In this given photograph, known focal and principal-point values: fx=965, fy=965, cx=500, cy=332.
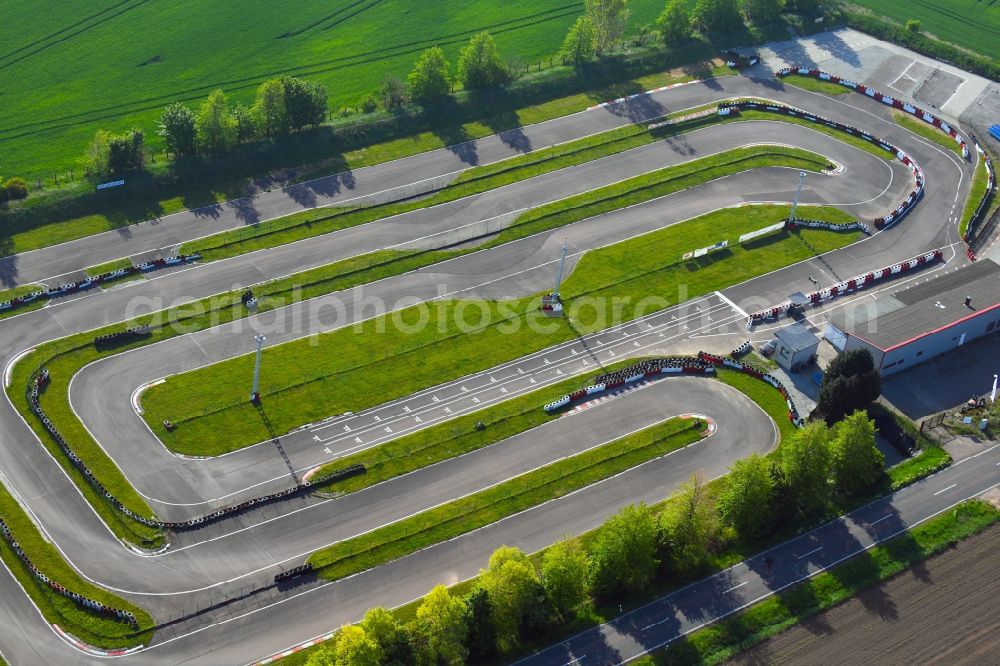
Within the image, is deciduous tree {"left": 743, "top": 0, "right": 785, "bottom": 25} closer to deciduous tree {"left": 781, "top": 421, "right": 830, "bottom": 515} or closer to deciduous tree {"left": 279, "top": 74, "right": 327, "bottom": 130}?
deciduous tree {"left": 279, "top": 74, "right": 327, "bottom": 130}

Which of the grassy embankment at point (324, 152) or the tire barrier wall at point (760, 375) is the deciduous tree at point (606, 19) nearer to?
the grassy embankment at point (324, 152)

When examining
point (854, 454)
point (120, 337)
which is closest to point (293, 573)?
point (120, 337)

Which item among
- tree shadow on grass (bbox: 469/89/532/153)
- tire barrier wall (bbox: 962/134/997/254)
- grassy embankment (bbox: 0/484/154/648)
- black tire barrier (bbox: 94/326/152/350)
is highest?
tree shadow on grass (bbox: 469/89/532/153)

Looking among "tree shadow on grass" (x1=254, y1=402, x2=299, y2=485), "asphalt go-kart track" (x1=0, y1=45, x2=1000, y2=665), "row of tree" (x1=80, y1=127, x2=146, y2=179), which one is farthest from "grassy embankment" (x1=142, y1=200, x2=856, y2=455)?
"row of tree" (x1=80, y1=127, x2=146, y2=179)

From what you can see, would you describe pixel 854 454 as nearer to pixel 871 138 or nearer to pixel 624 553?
pixel 624 553

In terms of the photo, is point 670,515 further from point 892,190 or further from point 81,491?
point 892,190

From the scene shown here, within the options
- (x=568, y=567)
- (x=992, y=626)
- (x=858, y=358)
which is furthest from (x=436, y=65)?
(x=992, y=626)
